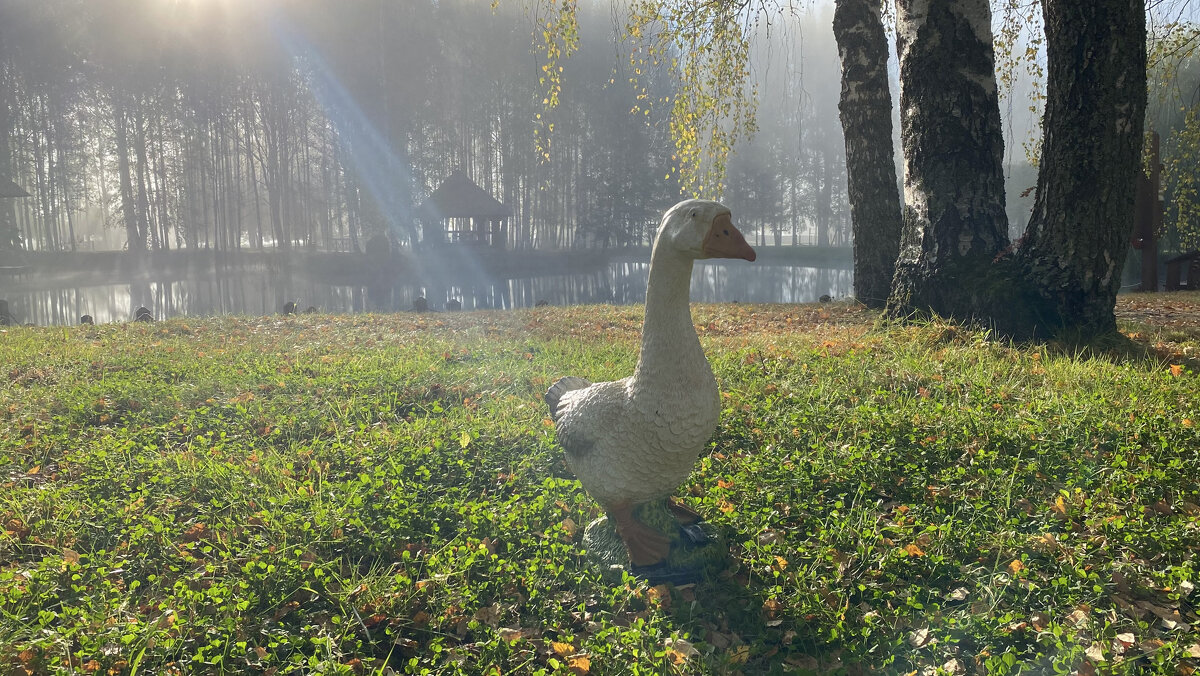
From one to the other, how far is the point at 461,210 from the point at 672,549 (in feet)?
88.9

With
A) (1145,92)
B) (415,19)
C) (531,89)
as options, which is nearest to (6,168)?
(415,19)

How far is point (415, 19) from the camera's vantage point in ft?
100

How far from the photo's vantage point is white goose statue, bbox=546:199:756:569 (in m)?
2.57

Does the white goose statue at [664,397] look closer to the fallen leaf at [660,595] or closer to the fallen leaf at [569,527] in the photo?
the fallen leaf at [660,595]

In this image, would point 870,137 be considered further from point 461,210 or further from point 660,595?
point 461,210

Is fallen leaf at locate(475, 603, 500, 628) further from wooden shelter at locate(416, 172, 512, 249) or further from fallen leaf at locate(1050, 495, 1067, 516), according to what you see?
wooden shelter at locate(416, 172, 512, 249)

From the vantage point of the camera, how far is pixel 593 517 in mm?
3479

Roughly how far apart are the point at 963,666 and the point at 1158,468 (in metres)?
1.68

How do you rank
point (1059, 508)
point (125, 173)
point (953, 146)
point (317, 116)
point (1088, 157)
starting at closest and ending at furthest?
1. point (1059, 508)
2. point (1088, 157)
3. point (953, 146)
4. point (125, 173)
5. point (317, 116)

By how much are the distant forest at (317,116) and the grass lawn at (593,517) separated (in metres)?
23.0

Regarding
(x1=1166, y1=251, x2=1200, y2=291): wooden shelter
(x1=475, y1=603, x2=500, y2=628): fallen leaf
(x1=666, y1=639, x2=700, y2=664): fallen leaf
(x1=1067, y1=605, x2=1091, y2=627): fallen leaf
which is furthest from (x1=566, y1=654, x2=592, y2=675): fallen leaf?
(x1=1166, y1=251, x2=1200, y2=291): wooden shelter

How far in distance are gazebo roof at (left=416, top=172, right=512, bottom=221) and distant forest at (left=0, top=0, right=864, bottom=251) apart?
3292mm

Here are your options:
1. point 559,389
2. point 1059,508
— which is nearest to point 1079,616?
point 1059,508

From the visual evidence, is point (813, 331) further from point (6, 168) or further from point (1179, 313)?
point (6, 168)
